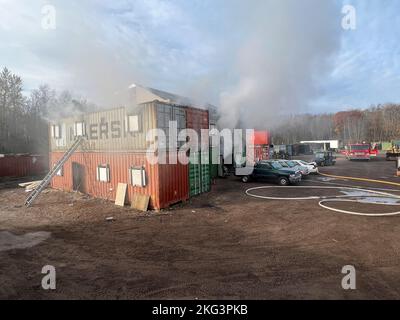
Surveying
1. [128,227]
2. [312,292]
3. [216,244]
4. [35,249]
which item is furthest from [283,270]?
[35,249]

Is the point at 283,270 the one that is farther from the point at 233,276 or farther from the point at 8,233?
the point at 8,233

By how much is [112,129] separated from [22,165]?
23.2 m

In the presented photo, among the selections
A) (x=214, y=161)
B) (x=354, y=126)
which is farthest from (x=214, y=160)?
(x=354, y=126)

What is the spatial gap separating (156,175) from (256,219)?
543 cm

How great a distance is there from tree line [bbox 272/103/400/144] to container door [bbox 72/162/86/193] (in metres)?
68.0

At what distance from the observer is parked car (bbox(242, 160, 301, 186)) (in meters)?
19.5

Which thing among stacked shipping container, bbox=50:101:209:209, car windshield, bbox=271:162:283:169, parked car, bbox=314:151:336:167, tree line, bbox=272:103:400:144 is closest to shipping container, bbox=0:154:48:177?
stacked shipping container, bbox=50:101:209:209

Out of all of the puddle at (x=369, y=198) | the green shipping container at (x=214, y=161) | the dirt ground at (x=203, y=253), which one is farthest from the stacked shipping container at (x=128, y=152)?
the puddle at (x=369, y=198)

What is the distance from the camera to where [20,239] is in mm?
9953

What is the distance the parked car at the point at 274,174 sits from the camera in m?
19.5

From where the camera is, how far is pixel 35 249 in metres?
8.85

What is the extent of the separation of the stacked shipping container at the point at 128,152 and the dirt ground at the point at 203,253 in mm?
1552

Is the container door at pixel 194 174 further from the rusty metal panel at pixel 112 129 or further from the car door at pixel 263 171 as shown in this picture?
the car door at pixel 263 171

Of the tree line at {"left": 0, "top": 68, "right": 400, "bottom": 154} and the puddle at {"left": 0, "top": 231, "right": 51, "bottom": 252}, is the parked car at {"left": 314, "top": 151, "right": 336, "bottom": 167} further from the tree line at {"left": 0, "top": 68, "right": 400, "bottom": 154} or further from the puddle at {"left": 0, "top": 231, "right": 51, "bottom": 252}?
the puddle at {"left": 0, "top": 231, "right": 51, "bottom": 252}
